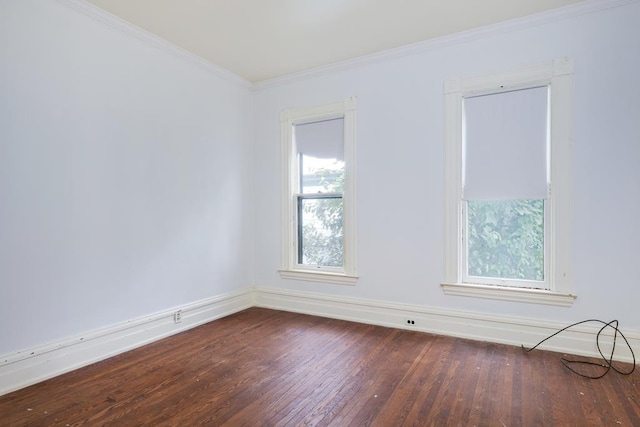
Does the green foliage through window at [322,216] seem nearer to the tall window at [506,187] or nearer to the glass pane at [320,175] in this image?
the glass pane at [320,175]

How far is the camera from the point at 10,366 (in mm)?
2381

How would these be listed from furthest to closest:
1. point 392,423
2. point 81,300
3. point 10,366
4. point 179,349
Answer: point 179,349, point 81,300, point 10,366, point 392,423

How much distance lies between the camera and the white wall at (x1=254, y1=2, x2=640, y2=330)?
2801 mm

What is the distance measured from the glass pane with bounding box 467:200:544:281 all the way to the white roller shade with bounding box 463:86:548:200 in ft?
0.35

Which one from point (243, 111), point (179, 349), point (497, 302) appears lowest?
point (179, 349)

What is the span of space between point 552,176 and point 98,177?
374 centimetres

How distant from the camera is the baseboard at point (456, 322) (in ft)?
9.48

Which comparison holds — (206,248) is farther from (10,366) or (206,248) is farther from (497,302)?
(497,302)

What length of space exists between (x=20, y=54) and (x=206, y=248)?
2219 millimetres

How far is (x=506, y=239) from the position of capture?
3229 mm

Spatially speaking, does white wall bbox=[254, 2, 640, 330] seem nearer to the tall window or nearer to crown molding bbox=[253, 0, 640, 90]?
crown molding bbox=[253, 0, 640, 90]

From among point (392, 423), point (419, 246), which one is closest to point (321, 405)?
point (392, 423)

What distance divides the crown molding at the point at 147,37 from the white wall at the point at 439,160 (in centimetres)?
58

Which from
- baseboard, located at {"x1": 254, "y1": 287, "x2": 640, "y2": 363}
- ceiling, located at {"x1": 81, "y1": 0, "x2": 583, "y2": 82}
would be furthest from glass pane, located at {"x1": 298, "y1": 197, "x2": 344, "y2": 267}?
ceiling, located at {"x1": 81, "y1": 0, "x2": 583, "y2": 82}
